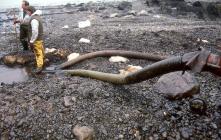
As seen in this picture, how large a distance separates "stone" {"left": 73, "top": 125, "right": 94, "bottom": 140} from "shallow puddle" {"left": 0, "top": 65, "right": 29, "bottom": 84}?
298 centimetres

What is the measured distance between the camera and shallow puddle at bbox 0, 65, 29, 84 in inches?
269

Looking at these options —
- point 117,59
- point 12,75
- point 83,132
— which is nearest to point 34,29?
point 12,75

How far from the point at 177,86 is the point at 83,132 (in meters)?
1.94

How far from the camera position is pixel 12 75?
7117 mm

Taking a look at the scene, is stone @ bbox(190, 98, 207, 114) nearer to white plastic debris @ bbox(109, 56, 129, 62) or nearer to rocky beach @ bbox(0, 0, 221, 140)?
rocky beach @ bbox(0, 0, 221, 140)

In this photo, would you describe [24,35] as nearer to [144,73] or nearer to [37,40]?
[37,40]

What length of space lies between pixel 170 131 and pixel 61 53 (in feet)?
15.0

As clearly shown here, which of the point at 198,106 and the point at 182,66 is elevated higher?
the point at 182,66

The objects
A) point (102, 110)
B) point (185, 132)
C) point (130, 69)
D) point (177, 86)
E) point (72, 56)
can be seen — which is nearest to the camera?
point (185, 132)

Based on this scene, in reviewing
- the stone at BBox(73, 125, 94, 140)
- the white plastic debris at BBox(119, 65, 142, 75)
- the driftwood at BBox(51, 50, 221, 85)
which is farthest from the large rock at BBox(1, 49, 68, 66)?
the stone at BBox(73, 125, 94, 140)

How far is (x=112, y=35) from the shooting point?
9555mm

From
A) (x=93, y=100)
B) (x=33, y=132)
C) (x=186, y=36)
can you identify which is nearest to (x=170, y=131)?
(x=93, y=100)

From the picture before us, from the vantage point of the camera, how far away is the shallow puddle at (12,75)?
6.83 m

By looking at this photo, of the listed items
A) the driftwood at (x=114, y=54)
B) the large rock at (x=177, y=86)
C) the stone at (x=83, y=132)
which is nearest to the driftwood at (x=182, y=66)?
the large rock at (x=177, y=86)
